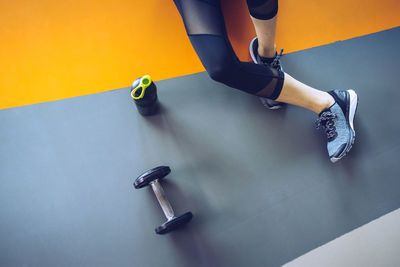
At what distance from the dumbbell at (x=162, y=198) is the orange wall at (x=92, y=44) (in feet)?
1.30

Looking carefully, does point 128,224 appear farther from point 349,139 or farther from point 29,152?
point 349,139

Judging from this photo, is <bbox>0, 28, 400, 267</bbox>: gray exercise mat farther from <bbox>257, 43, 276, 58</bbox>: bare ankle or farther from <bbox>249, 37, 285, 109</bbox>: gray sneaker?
<bbox>257, 43, 276, 58</bbox>: bare ankle

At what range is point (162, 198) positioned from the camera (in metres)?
0.88

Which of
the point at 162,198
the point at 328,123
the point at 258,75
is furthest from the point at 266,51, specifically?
the point at 162,198

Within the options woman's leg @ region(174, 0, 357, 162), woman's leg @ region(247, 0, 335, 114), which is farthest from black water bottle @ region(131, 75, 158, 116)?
woman's leg @ region(247, 0, 335, 114)

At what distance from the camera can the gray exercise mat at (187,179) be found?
0.90 metres

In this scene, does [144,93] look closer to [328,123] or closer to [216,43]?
[216,43]

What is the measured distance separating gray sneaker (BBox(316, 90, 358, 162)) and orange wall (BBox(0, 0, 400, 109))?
0.32 meters

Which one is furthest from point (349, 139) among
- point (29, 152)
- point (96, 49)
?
point (29, 152)

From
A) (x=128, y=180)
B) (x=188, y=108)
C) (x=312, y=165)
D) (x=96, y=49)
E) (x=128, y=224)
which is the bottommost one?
(x=312, y=165)

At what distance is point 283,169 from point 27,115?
98 cm

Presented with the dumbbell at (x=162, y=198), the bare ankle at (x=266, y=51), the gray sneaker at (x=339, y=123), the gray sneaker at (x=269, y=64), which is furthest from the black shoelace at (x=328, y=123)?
the dumbbell at (x=162, y=198)

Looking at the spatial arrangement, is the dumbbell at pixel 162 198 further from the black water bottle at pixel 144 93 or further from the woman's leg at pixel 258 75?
the woman's leg at pixel 258 75

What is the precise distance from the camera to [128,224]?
920 millimetres
